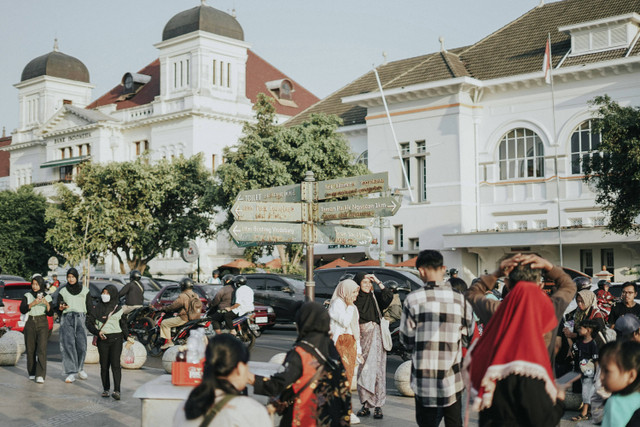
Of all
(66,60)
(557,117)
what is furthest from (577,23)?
(66,60)

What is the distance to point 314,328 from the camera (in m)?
5.87

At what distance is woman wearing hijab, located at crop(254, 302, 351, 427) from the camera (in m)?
5.72

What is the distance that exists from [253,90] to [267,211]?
5183 centimetres

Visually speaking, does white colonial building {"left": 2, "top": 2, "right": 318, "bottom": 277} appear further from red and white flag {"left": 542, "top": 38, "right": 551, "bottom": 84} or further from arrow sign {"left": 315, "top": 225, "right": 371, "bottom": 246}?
arrow sign {"left": 315, "top": 225, "right": 371, "bottom": 246}

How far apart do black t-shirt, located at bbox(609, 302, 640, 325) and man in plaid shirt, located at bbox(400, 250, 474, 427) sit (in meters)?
6.08

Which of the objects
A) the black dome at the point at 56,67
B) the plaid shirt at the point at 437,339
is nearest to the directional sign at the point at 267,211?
the plaid shirt at the point at 437,339

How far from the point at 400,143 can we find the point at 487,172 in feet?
15.2

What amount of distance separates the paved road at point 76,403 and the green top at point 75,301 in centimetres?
117

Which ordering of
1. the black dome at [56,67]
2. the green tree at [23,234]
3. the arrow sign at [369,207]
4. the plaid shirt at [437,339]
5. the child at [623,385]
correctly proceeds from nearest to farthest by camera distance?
the child at [623,385]
the plaid shirt at [437,339]
the arrow sign at [369,207]
the green tree at [23,234]
the black dome at [56,67]

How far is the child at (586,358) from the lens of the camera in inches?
410

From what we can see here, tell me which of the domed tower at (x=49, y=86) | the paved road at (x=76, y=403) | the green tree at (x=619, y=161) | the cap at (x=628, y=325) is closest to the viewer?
the cap at (x=628, y=325)

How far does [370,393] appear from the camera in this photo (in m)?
10.1

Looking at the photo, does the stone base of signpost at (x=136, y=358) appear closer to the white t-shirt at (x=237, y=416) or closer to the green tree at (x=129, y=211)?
the white t-shirt at (x=237, y=416)

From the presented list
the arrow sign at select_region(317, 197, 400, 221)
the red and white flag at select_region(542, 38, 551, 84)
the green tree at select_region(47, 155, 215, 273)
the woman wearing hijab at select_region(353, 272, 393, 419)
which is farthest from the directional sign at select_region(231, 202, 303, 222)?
the green tree at select_region(47, 155, 215, 273)
